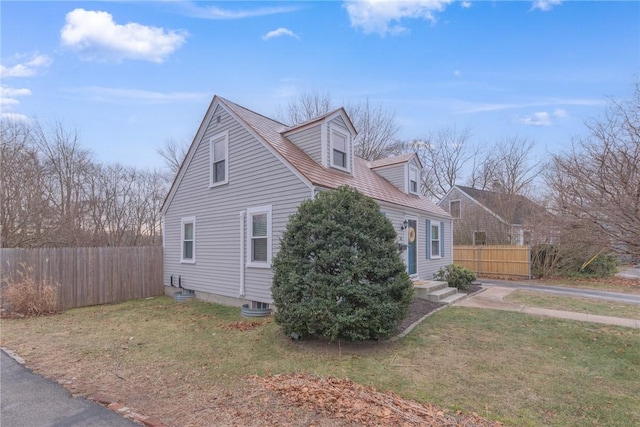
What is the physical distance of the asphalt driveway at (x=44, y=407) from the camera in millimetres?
3584

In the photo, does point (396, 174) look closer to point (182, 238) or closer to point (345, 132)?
point (345, 132)

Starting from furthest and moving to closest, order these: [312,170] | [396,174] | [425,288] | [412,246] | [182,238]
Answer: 1. [396,174]
2. [182,238]
3. [412,246]
4. [425,288]
5. [312,170]

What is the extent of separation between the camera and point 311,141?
392 inches

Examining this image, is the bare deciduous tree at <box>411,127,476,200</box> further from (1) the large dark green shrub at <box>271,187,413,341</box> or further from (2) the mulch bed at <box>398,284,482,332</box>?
(1) the large dark green shrub at <box>271,187,413,341</box>

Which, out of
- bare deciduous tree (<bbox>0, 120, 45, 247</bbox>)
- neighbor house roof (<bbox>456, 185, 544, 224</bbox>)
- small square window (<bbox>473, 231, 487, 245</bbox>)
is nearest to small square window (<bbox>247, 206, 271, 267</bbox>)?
bare deciduous tree (<bbox>0, 120, 45, 247</bbox>)

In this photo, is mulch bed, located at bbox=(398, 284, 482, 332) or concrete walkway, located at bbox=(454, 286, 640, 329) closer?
mulch bed, located at bbox=(398, 284, 482, 332)

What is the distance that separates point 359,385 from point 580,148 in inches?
162

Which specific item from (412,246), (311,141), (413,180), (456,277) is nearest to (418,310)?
(412,246)

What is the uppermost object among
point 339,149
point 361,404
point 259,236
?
point 339,149

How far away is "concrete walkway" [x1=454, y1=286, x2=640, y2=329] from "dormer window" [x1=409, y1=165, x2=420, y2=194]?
4.64m

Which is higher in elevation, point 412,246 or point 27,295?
point 412,246

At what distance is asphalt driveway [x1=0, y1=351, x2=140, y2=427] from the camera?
3.58 metres

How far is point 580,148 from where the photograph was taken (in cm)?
434

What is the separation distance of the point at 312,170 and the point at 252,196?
1.91 meters
